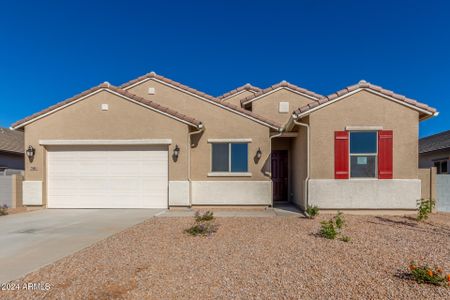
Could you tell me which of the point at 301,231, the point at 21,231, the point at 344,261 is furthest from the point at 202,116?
the point at 344,261

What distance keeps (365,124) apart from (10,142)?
2285 cm

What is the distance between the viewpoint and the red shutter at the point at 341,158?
9.07 m

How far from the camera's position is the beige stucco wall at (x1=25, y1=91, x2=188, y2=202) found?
1020 cm

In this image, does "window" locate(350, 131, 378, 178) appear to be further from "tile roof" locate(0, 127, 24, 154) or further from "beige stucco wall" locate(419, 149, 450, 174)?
"tile roof" locate(0, 127, 24, 154)

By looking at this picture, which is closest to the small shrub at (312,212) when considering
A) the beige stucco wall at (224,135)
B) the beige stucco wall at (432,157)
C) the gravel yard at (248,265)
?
the gravel yard at (248,265)

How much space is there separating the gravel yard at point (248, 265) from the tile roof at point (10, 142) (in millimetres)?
16381

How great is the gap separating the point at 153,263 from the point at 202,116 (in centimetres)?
749

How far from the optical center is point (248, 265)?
14.8 ft

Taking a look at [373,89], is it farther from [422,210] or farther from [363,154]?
[422,210]

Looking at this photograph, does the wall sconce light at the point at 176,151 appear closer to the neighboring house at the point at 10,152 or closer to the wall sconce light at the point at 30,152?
the wall sconce light at the point at 30,152

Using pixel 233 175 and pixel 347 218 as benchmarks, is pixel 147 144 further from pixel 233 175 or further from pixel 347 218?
pixel 347 218

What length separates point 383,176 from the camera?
29.6 ft

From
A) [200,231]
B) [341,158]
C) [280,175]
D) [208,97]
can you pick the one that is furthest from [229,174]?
[341,158]

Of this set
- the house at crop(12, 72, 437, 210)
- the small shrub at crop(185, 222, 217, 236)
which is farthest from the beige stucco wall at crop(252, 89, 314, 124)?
the small shrub at crop(185, 222, 217, 236)
